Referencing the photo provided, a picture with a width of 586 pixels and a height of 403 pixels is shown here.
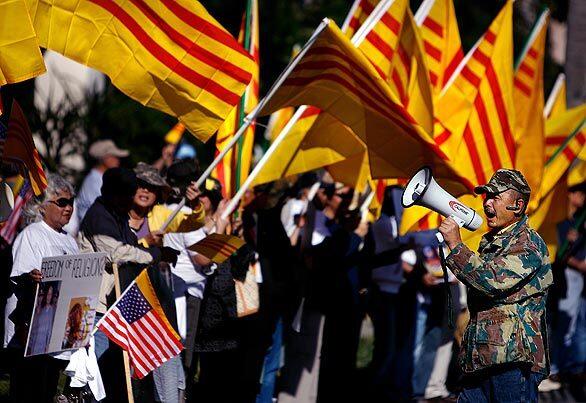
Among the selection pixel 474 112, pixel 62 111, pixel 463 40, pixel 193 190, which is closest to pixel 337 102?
pixel 193 190

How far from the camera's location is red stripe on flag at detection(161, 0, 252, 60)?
28.8ft

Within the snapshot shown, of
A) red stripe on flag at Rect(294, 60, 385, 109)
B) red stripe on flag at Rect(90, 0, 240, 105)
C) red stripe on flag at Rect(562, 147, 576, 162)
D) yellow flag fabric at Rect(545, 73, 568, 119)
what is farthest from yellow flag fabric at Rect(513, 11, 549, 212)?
red stripe on flag at Rect(90, 0, 240, 105)

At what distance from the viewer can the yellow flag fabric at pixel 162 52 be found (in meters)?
8.52

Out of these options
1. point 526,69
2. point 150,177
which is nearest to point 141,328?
point 150,177

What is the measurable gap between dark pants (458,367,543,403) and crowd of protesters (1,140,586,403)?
0.45 meters

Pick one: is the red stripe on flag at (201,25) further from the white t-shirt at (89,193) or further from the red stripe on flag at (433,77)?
the red stripe on flag at (433,77)

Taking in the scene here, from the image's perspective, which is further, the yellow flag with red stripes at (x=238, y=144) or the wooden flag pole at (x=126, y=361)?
the yellow flag with red stripes at (x=238, y=144)

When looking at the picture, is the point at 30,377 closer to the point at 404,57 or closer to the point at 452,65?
the point at 404,57

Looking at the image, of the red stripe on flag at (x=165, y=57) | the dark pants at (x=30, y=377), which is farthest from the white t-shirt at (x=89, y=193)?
the red stripe on flag at (x=165, y=57)

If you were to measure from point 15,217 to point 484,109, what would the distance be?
4.37m

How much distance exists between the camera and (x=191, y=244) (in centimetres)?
987

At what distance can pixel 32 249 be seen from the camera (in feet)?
28.7

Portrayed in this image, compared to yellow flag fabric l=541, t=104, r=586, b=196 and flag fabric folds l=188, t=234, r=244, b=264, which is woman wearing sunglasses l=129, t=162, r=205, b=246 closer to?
flag fabric folds l=188, t=234, r=244, b=264

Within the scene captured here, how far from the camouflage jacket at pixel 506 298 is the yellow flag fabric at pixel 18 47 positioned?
2.64m
